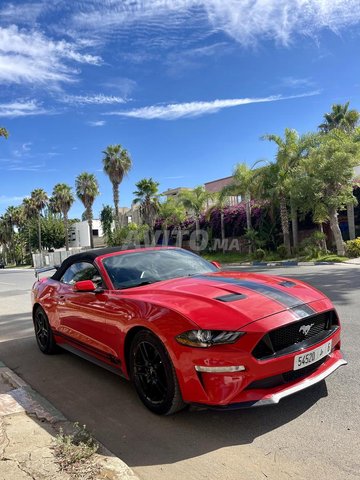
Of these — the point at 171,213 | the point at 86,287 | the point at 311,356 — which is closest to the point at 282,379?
the point at 311,356

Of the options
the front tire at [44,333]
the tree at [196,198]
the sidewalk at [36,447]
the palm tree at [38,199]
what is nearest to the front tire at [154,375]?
the sidewalk at [36,447]

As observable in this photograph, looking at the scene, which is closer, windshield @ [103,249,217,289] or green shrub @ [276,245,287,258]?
windshield @ [103,249,217,289]

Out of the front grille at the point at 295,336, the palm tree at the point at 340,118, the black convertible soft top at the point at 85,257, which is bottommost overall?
the front grille at the point at 295,336

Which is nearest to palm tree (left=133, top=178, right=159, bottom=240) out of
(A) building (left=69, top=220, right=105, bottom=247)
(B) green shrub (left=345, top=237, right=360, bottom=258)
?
(B) green shrub (left=345, top=237, right=360, bottom=258)

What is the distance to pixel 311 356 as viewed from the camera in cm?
337

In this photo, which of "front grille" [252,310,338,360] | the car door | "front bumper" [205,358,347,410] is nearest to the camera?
"front bumper" [205,358,347,410]

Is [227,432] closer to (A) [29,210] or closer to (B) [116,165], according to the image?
(B) [116,165]

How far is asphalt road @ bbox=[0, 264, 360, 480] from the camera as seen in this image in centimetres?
280

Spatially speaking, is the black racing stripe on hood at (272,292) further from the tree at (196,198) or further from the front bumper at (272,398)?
the tree at (196,198)

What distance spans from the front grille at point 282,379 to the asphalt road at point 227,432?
37 centimetres

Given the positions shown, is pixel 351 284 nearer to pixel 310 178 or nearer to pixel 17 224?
pixel 310 178

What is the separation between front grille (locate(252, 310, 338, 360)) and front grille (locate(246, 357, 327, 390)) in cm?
17

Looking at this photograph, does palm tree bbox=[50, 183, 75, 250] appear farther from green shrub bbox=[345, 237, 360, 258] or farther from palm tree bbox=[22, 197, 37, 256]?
green shrub bbox=[345, 237, 360, 258]

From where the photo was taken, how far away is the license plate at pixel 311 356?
325 cm
